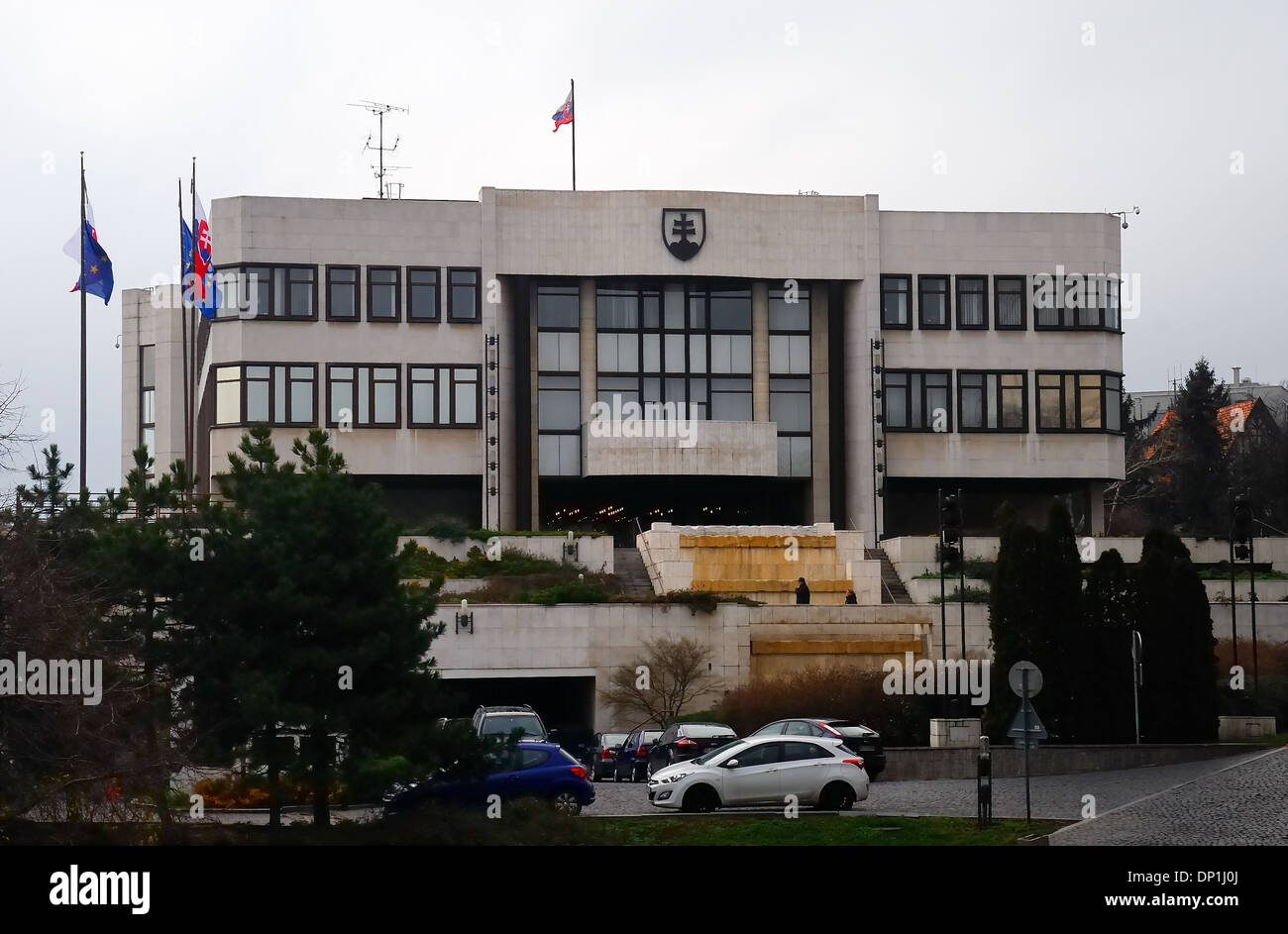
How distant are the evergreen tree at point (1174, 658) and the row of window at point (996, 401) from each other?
24.8 meters

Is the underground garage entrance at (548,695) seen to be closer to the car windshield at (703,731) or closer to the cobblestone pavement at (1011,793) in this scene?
the car windshield at (703,731)

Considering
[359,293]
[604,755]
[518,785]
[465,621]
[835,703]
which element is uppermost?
[359,293]

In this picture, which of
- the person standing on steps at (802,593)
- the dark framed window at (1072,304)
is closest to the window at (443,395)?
the person standing on steps at (802,593)

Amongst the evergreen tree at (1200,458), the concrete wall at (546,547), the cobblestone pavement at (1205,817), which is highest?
the evergreen tree at (1200,458)

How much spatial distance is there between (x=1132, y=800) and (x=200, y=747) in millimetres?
14175

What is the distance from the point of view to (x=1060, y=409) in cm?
6153

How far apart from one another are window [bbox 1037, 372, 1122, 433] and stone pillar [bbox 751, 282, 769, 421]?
401 inches

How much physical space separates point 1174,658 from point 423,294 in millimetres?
32228

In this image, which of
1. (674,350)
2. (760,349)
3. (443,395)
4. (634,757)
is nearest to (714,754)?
(634,757)

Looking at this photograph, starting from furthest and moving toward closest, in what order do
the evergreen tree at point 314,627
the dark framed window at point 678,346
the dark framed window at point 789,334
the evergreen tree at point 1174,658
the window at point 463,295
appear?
the dark framed window at point 789,334, the dark framed window at point 678,346, the window at point 463,295, the evergreen tree at point 1174,658, the evergreen tree at point 314,627

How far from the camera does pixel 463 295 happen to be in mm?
59062

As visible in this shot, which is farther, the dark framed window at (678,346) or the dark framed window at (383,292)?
the dark framed window at (678,346)

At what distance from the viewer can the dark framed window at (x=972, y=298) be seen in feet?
201

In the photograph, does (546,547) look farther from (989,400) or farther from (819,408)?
(989,400)
